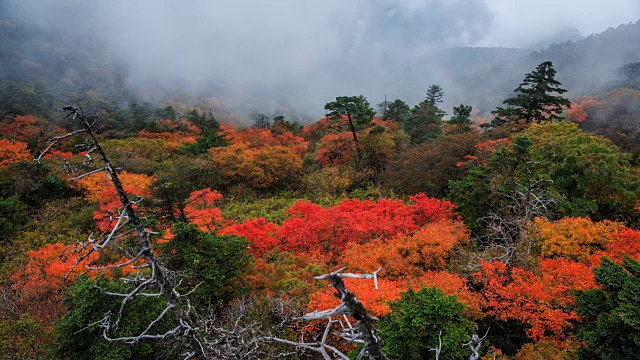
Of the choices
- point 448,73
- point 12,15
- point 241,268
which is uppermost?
point 12,15

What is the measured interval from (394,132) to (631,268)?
2648cm

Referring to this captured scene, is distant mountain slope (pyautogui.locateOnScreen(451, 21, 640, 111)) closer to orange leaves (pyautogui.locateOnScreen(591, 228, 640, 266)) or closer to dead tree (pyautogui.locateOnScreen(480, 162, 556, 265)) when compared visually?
dead tree (pyautogui.locateOnScreen(480, 162, 556, 265))

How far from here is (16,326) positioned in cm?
1020

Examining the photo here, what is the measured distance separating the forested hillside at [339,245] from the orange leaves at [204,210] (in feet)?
0.48

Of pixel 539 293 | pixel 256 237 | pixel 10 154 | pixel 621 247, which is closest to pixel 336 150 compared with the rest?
pixel 256 237

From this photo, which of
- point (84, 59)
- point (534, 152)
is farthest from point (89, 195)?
point (84, 59)

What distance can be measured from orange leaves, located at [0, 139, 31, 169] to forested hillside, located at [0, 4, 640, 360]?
137mm

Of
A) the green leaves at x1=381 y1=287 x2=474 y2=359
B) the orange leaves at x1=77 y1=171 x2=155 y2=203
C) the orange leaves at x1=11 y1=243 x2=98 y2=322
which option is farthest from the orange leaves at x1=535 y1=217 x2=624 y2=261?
the orange leaves at x1=77 y1=171 x2=155 y2=203

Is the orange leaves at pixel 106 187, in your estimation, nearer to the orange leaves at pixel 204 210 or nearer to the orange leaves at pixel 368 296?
the orange leaves at pixel 204 210

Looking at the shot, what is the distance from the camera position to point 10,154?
96.2 feet

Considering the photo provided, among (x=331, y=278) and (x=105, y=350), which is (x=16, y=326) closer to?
(x=105, y=350)

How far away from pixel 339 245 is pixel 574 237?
34.0 feet

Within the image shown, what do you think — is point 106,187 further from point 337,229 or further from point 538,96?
point 538,96

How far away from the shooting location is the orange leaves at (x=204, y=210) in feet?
65.0
